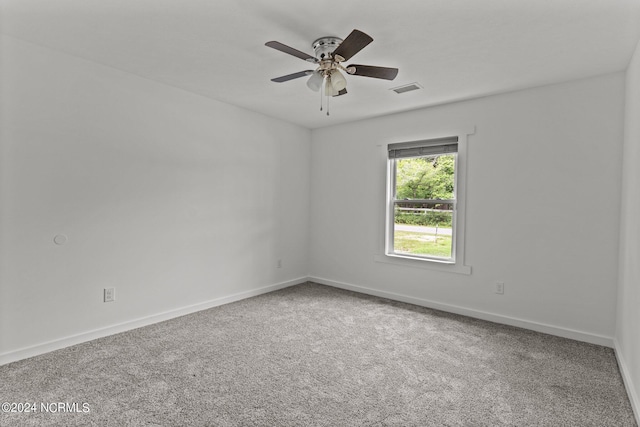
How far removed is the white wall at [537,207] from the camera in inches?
117

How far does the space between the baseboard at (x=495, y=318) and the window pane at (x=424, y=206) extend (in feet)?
1.89

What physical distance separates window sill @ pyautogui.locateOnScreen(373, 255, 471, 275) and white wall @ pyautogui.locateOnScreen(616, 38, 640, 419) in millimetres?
1343

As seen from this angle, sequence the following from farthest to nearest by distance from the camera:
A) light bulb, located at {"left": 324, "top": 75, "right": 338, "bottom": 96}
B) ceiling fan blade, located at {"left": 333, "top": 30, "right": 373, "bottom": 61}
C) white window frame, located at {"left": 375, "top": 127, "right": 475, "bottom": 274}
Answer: white window frame, located at {"left": 375, "top": 127, "right": 475, "bottom": 274}
light bulb, located at {"left": 324, "top": 75, "right": 338, "bottom": 96}
ceiling fan blade, located at {"left": 333, "top": 30, "right": 373, "bottom": 61}

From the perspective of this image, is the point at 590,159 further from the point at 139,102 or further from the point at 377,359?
the point at 139,102

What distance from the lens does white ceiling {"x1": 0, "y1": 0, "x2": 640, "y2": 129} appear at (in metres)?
2.05

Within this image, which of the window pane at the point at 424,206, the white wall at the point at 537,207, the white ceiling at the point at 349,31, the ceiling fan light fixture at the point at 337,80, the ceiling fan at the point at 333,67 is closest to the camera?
the white ceiling at the point at 349,31

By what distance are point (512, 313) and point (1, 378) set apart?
4.29 m

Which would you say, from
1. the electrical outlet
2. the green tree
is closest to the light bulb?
the green tree

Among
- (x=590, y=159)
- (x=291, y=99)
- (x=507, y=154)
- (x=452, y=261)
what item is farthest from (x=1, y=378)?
(x=590, y=159)

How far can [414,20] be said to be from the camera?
217 centimetres

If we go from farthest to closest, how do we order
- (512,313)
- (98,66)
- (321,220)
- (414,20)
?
(321,220) → (512,313) → (98,66) → (414,20)

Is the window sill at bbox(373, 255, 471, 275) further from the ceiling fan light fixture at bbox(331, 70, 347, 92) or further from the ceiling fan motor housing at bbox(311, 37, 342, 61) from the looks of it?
the ceiling fan motor housing at bbox(311, 37, 342, 61)

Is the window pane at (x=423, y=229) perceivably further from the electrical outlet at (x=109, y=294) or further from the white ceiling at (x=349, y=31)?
the electrical outlet at (x=109, y=294)
